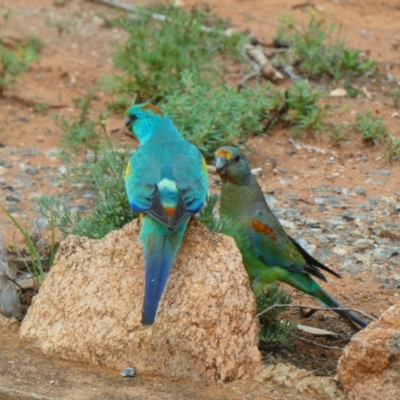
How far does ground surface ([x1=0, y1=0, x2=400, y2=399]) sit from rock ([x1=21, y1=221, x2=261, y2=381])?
0.07 metres

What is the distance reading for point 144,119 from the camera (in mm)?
4293

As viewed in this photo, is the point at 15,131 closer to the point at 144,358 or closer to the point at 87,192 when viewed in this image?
the point at 87,192

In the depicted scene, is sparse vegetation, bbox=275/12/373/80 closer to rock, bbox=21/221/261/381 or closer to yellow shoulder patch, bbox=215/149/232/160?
yellow shoulder patch, bbox=215/149/232/160

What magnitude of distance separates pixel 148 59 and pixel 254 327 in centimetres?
395

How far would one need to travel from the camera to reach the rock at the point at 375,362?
3289 mm

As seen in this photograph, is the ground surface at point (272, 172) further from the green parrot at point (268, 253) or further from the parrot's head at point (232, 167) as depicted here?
the parrot's head at point (232, 167)

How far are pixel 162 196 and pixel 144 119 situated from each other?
0.70 meters

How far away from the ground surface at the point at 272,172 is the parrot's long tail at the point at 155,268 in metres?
0.31

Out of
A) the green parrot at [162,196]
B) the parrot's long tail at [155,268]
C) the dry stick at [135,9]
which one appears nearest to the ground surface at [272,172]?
the dry stick at [135,9]

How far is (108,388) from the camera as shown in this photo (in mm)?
3480

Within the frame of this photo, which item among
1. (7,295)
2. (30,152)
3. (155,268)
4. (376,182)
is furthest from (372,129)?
(155,268)

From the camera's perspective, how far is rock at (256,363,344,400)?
11.2 ft

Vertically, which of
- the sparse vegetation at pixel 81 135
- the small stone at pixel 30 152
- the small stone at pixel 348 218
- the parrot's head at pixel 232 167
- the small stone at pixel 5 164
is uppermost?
the parrot's head at pixel 232 167

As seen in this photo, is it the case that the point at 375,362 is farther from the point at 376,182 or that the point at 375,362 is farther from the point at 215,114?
the point at 215,114
